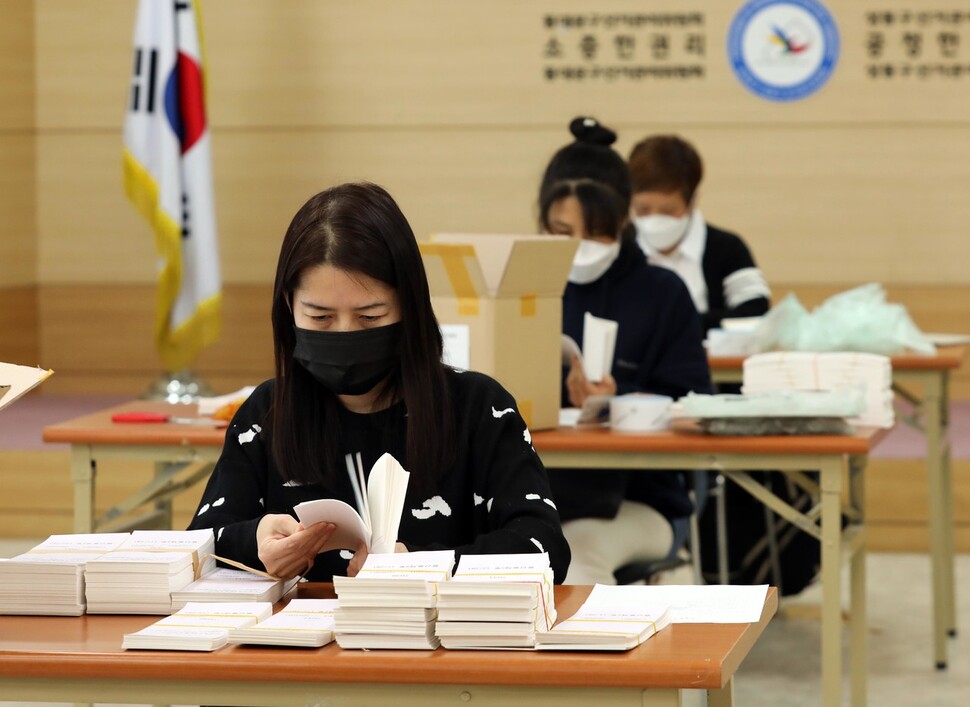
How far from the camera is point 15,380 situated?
5.65 ft

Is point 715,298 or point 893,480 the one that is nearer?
point 715,298

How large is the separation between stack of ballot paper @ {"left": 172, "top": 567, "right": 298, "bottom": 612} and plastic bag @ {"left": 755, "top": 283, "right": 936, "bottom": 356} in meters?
2.54

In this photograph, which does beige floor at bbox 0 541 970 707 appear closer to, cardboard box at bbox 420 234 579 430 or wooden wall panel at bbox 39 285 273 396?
cardboard box at bbox 420 234 579 430

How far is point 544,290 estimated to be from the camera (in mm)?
3154

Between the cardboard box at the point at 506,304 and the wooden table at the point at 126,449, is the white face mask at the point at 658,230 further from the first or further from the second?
the wooden table at the point at 126,449

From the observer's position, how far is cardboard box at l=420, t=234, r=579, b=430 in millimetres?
3078

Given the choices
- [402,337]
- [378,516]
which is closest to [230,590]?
[378,516]

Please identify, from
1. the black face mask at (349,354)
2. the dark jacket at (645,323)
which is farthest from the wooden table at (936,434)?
the black face mask at (349,354)

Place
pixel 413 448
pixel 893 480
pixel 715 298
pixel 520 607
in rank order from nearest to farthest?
pixel 520 607 → pixel 413 448 → pixel 715 298 → pixel 893 480

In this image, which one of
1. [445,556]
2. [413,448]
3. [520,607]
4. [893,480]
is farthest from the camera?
[893,480]

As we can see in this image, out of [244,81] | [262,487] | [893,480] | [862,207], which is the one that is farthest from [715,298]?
[262,487]

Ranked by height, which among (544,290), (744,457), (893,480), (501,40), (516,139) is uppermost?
(501,40)

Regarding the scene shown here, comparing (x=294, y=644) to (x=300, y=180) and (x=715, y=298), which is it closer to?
(x=715, y=298)

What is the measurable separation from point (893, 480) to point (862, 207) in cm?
136
